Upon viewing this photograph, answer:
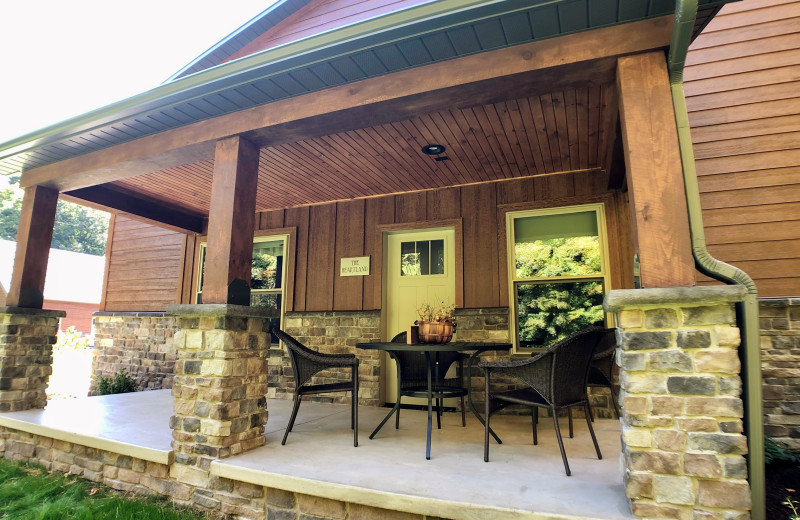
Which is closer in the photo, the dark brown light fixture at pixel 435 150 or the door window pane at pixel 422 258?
the dark brown light fixture at pixel 435 150

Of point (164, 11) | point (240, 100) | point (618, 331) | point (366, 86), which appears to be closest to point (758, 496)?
point (618, 331)

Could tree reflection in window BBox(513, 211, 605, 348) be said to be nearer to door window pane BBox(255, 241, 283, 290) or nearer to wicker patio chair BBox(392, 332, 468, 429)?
wicker patio chair BBox(392, 332, 468, 429)

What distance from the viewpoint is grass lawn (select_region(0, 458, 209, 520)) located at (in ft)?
8.66

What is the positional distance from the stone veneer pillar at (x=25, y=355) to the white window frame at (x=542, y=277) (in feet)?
15.4

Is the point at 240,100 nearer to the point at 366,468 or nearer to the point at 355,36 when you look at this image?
the point at 355,36

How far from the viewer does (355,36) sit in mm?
2422

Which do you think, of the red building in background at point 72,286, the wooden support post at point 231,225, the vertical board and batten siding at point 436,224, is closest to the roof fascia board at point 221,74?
the wooden support post at point 231,225

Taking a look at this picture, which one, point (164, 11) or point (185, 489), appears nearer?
point (185, 489)

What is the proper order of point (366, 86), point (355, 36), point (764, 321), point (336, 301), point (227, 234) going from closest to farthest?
point (355, 36) < point (366, 86) < point (227, 234) < point (764, 321) < point (336, 301)

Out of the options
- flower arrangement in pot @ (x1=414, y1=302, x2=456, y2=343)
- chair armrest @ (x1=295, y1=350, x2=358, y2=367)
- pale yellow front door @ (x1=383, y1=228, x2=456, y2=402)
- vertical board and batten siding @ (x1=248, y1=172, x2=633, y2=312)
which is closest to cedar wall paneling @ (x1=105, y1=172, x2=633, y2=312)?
vertical board and batten siding @ (x1=248, y1=172, x2=633, y2=312)

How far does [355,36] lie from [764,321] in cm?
358

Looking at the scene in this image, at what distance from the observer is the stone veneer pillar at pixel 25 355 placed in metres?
4.11

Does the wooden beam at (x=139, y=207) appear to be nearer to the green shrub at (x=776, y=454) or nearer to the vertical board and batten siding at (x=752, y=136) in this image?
the vertical board and batten siding at (x=752, y=136)

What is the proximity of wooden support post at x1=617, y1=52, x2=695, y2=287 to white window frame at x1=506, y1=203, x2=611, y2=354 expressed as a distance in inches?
85.6
